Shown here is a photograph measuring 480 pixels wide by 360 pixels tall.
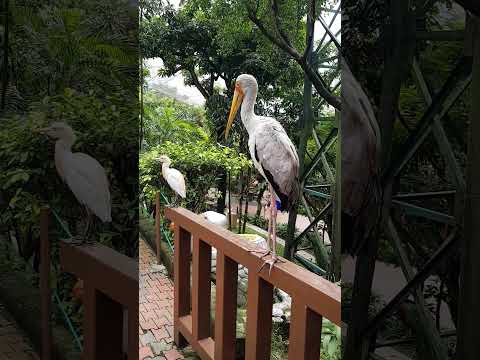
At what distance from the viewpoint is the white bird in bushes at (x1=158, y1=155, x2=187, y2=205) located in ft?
6.25

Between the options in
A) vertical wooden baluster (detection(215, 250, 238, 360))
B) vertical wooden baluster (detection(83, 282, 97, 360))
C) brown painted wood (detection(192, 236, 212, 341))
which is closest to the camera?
vertical wooden baluster (detection(83, 282, 97, 360))

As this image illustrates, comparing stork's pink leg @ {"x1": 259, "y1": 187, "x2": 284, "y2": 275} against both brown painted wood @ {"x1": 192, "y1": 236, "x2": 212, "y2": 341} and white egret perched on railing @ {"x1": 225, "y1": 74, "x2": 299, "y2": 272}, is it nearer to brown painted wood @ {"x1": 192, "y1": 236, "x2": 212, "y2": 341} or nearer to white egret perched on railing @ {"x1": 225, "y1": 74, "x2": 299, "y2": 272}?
white egret perched on railing @ {"x1": 225, "y1": 74, "x2": 299, "y2": 272}

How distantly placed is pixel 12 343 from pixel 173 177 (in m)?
0.90

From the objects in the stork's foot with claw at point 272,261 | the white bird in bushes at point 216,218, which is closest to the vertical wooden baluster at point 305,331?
the stork's foot with claw at point 272,261

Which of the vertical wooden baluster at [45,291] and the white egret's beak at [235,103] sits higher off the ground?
the white egret's beak at [235,103]

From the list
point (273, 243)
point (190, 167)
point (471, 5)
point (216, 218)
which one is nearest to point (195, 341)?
point (216, 218)

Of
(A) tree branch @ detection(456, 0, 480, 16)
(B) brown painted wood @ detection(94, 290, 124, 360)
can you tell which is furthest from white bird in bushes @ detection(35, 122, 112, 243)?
(A) tree branch @ detection(456, 0, 480, 16)

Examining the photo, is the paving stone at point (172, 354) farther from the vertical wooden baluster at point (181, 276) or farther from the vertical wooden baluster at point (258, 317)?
the vertical wooden baluster at point (258, 317)

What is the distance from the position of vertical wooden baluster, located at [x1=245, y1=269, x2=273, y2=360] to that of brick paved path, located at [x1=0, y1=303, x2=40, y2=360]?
0.77 meters

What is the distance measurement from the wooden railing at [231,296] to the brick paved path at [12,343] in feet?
2.38

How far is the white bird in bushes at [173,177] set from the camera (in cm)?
191

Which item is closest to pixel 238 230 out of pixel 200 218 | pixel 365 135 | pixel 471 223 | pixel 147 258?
pixel 200 218

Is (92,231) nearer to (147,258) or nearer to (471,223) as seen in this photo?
(147,258)

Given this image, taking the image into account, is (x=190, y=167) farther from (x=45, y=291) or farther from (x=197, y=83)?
(x=45, y=291)
